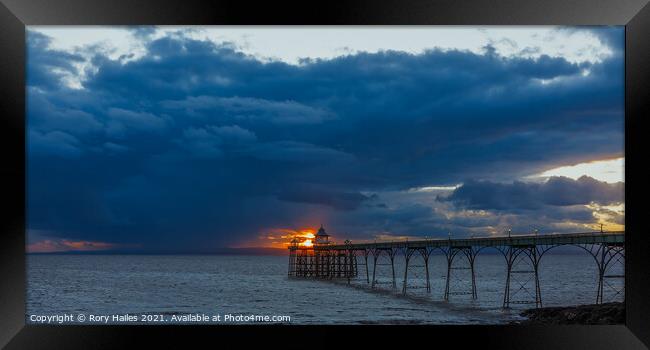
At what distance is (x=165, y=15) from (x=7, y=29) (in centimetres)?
378

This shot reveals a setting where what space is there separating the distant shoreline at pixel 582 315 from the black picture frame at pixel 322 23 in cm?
1678

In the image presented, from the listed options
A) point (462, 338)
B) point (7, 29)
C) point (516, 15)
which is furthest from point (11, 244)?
point (516, 15)

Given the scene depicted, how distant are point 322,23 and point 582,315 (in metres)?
27.3

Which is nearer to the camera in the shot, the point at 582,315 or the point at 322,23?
the point at 322,23

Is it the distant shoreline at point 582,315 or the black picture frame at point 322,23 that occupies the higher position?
→ the black picture frame at point 322,23

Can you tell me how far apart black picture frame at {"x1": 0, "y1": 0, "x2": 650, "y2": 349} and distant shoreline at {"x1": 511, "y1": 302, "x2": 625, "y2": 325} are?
55.1 feet

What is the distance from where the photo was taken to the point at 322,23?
1567 centimetres

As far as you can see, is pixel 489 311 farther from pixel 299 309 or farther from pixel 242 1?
pixel 242 1

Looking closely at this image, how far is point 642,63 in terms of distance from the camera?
15781mm

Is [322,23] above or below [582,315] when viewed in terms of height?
above

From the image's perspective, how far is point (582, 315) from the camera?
3625cm

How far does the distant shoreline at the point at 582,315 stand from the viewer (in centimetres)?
3338

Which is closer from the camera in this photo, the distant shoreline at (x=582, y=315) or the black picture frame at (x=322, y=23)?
the black picture frame at (x=322, y=23)

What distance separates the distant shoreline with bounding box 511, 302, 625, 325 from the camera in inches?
1314
